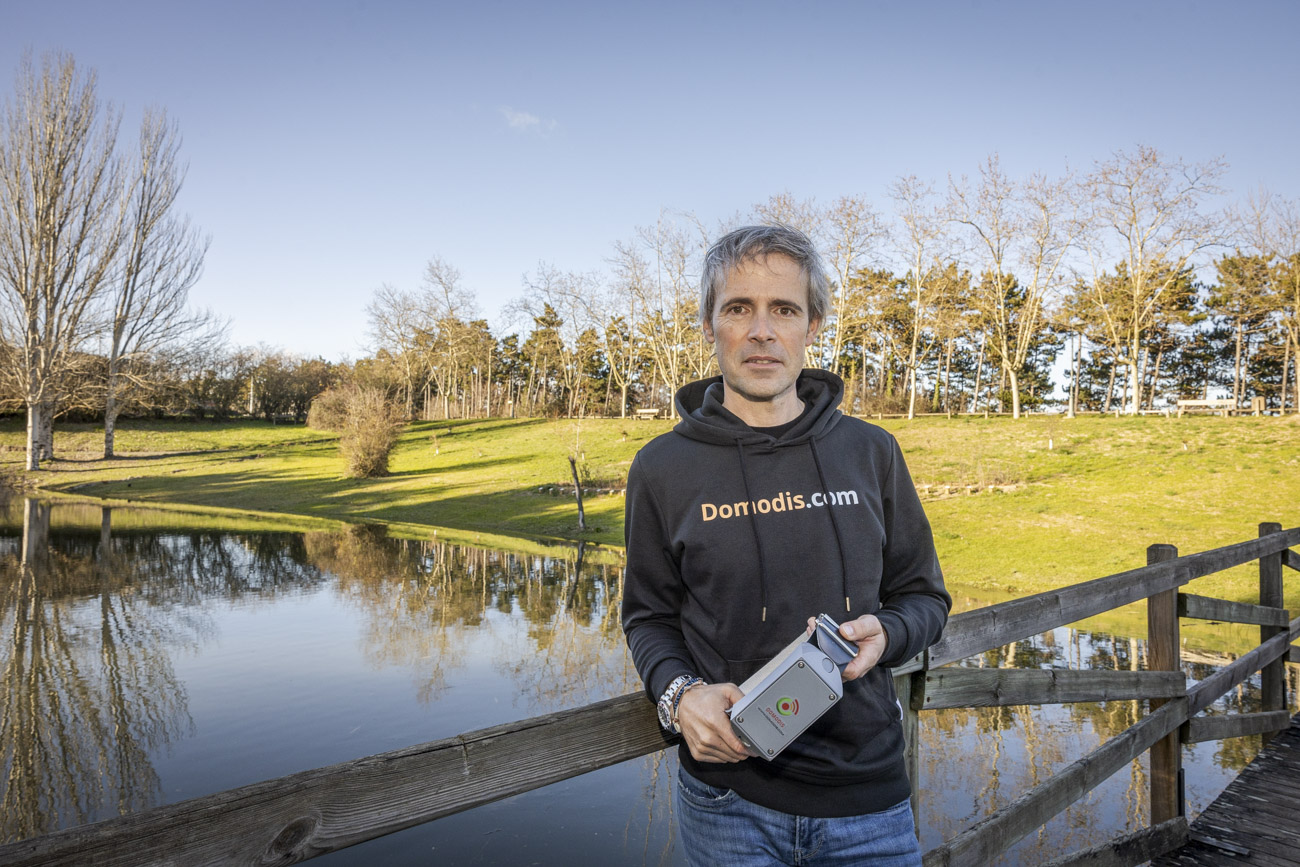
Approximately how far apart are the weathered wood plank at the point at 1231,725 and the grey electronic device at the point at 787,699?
11.3 feet

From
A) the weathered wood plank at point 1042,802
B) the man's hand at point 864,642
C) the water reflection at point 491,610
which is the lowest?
the water reflection at point 491,610

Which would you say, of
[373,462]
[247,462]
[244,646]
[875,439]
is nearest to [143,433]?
[247,462]

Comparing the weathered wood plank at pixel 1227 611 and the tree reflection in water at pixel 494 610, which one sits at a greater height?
the weathered wood plank at pixel 1227 611

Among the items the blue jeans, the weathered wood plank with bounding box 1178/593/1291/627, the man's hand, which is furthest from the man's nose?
the weathered wood plank with bounding box 1178/593/1291/627

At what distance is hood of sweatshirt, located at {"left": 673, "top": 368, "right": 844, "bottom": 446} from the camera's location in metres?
1.64

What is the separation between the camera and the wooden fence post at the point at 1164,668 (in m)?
3.55

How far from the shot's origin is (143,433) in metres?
41.3

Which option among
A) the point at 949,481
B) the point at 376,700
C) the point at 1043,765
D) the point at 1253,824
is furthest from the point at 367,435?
the point at 1253,824

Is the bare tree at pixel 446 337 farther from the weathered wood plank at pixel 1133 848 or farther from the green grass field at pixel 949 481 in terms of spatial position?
the weathered wood plank at pixel 1133 848

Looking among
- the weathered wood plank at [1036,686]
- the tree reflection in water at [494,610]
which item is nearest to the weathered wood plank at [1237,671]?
the weathered wood plank at [1036,686]

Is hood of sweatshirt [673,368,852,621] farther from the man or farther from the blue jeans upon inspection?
the blue jeans

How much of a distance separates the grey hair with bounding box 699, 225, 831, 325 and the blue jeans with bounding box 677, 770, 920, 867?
105 cm

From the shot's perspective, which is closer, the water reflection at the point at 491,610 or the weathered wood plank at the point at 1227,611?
the weathered wood plank at the point at 1227,611

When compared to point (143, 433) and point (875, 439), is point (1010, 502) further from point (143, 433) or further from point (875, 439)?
point (143, 433)
